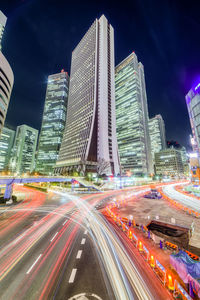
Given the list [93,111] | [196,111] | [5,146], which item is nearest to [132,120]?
[93,111]

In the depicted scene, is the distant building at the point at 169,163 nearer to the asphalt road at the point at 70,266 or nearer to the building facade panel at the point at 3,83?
the asphalt road at the point at 70,266

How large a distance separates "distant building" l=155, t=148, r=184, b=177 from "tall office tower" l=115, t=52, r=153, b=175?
6148 centimetres

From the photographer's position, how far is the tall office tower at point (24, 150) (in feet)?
496

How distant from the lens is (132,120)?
426 feet

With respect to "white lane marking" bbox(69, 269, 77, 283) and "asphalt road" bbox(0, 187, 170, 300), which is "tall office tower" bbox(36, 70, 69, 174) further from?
"white lane marking" bbox(69, 269, 77, 283)

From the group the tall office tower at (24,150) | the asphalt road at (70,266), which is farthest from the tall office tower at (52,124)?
the asphalt road at (70,266)

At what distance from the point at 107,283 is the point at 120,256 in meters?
2.55

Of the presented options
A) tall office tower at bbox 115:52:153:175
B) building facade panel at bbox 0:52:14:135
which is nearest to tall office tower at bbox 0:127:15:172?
building facade panel at bbox 0:52:14:135

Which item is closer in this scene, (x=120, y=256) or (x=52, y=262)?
(x=52, y=262)

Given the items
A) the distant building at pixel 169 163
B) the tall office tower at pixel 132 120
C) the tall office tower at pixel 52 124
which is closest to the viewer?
the tall office tower at pixel 132 120

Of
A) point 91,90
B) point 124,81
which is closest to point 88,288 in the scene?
point 91,90

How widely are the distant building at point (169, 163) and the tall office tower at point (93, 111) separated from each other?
112 m

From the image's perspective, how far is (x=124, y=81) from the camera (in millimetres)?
146500

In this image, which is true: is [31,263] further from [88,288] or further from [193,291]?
[193,291]
